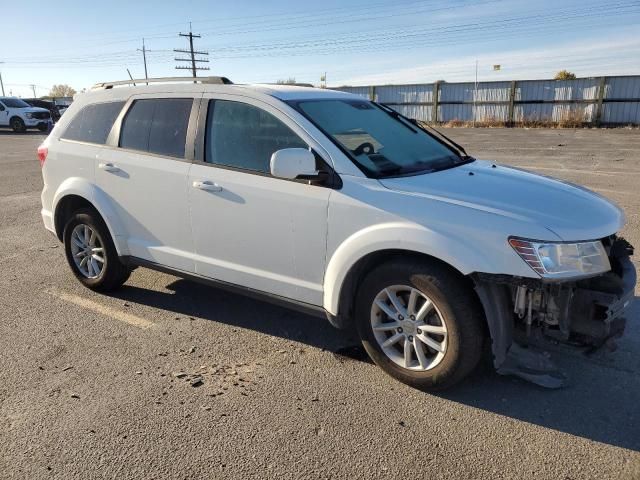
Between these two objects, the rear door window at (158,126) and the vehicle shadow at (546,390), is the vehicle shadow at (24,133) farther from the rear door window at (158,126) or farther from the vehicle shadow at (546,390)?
the vehicle shadow at (546,390)

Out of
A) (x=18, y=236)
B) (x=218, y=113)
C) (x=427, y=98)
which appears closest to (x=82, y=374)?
(x=218, y=113)

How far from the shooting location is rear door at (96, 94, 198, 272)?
13.4 ft

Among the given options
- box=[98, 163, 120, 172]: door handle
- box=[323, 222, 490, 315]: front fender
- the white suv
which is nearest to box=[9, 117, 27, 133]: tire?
the white suv

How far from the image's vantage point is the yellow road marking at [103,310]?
432 cm

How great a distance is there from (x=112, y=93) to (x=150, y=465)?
337cm

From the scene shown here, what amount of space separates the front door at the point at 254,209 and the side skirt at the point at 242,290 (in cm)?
4

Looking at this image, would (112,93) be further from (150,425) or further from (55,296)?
(150,425)

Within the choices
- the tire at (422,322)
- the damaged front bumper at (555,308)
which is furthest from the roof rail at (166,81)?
the damaged front bumper at (555,308)

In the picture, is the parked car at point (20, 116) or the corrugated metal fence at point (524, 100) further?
the parked car at point (20, 116)

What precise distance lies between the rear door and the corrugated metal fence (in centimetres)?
2780

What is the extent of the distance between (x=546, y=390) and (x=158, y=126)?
3.41m

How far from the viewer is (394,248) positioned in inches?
122

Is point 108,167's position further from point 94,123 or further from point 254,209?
point 254,209

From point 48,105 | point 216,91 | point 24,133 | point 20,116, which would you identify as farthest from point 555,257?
point 48,105
